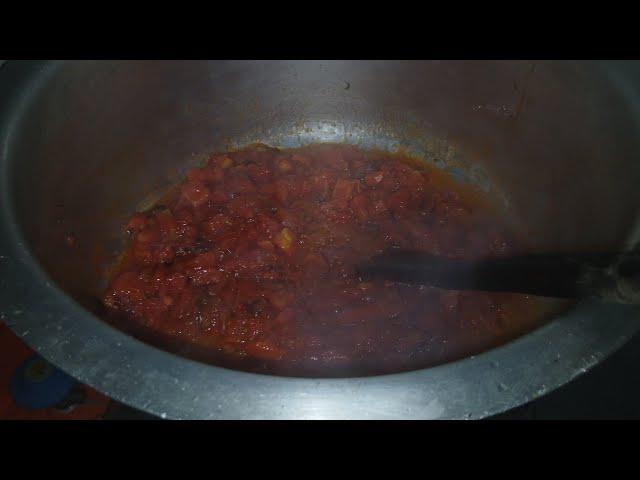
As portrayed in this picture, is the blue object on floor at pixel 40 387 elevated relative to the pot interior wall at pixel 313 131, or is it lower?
lower

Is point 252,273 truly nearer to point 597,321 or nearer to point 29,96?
point 29,96

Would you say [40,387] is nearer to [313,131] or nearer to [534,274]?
[313,131]

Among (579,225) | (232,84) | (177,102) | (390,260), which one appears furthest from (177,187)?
(579,225)

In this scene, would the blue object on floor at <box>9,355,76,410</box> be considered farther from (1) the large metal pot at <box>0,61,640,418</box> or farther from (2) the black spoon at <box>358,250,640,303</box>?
(2) the black spoon at <box>358,250,640,303</box>

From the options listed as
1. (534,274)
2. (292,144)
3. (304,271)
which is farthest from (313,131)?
(534,274)

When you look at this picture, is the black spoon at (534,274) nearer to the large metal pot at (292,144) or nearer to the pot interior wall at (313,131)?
the large metal pot at (292,144)

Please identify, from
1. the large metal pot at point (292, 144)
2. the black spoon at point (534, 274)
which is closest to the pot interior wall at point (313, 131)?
the large metal pot at point (292, 144)
